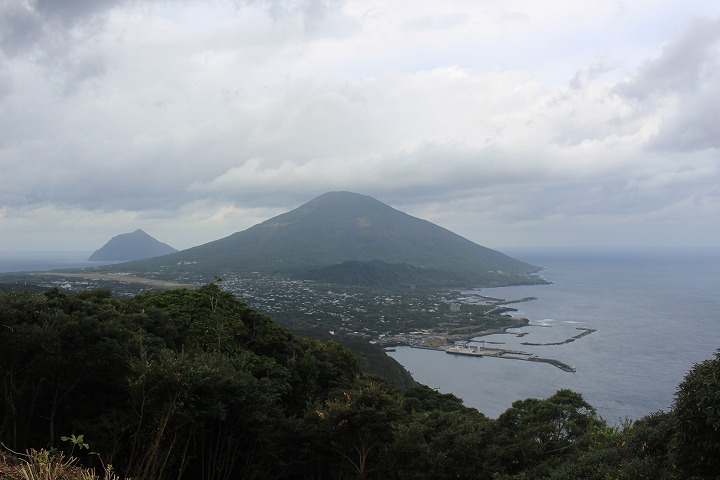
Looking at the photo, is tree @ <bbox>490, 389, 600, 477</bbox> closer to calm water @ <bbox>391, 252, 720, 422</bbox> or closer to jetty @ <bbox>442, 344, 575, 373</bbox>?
calm water @ <bbox>391, 252, 720, 422</bbox>

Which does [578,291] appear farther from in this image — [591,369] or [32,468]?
[32,468]

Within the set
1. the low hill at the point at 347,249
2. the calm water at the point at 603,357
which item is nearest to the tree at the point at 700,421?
the calm water at the point at 603,357

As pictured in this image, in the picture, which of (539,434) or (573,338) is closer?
(539,434)

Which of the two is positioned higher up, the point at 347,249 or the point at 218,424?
the point at 347,249

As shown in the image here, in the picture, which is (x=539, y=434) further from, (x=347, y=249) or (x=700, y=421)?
(x=347, y=249)

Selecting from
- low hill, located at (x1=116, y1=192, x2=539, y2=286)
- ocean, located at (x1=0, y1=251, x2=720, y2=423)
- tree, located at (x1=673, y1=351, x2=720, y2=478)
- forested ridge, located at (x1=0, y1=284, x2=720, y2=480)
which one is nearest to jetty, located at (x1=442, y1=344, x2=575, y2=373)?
ocean, located at (x1=0, y1=251, x2=720, y2=423)

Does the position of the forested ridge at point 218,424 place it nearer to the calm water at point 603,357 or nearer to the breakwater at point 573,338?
the calm water at point 603,357

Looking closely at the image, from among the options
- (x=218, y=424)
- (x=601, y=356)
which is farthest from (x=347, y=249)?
(x=218, y=424)
